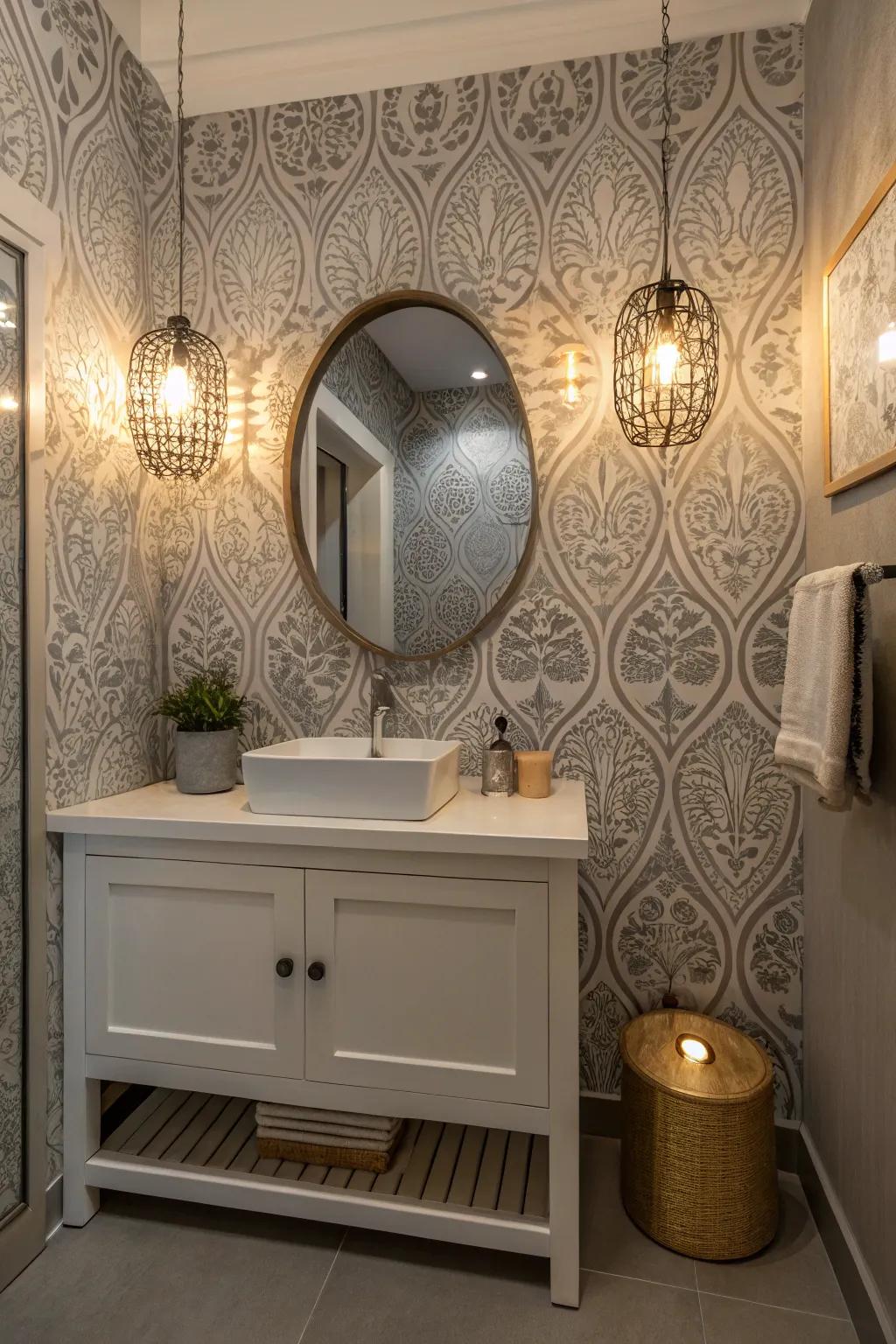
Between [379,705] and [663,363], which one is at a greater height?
[663,363]

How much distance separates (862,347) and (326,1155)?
1.80 m

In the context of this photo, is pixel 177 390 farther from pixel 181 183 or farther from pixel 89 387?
pixel 181 183

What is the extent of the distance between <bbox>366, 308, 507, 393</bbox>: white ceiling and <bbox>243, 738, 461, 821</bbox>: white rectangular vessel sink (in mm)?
910

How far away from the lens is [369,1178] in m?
1.49

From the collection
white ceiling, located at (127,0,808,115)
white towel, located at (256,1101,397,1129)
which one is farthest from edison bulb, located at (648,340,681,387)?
white towel, located at (256,1101,397,1129)

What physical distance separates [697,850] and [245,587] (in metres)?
1.29

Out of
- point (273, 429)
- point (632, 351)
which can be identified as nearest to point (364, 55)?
point (273, 429)

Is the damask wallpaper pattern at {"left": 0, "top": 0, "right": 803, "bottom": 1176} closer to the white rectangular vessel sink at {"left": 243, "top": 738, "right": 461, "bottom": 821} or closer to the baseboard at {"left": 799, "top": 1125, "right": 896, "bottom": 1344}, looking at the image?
the baseboard at {"left": 799, "top": 1125, "right": 896, "bottom": 1344}

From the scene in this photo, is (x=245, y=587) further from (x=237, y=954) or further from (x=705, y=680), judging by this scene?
(x=705, y=680)

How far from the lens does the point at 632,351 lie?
5.21 feet

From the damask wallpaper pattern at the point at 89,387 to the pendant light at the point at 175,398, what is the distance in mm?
87

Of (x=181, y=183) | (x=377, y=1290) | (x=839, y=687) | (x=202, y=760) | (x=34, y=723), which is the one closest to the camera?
(x=839, y=687)

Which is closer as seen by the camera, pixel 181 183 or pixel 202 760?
pixel 202 760

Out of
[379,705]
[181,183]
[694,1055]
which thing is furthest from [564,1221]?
[181,183]
